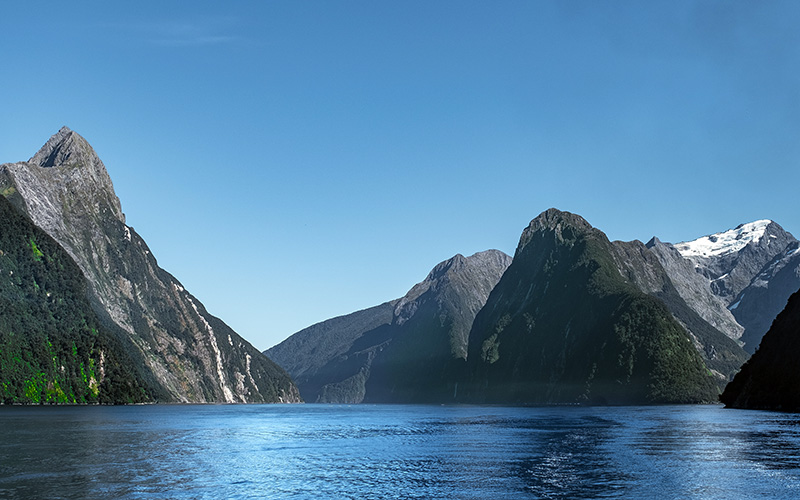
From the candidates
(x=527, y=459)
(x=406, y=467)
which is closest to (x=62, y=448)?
(x=406, y=467)

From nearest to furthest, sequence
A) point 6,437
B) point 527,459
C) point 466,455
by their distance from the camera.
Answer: point 527,459, point 466,455, point 6,437

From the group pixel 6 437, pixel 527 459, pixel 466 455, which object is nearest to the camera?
pixel 527 459

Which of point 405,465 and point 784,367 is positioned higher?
point 784,367

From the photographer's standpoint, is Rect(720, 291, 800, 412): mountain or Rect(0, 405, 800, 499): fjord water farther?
Rect(720, 291, 800, 412): mountain

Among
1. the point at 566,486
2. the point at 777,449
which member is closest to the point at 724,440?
the point at 777,449

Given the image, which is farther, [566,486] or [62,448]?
[62,448]

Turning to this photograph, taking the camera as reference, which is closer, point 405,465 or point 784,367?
point 405,465

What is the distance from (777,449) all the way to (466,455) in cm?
3468

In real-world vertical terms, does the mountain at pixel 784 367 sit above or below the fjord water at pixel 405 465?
above

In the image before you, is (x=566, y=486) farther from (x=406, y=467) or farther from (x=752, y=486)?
(x=406, y=467)

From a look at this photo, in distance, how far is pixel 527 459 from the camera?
78.7 m

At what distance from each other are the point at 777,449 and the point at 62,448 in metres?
81.2

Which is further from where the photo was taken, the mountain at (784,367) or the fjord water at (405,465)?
the mountain at (784,367)

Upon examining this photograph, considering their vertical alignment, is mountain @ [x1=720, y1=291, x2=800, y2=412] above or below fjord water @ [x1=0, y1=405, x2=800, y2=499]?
above
